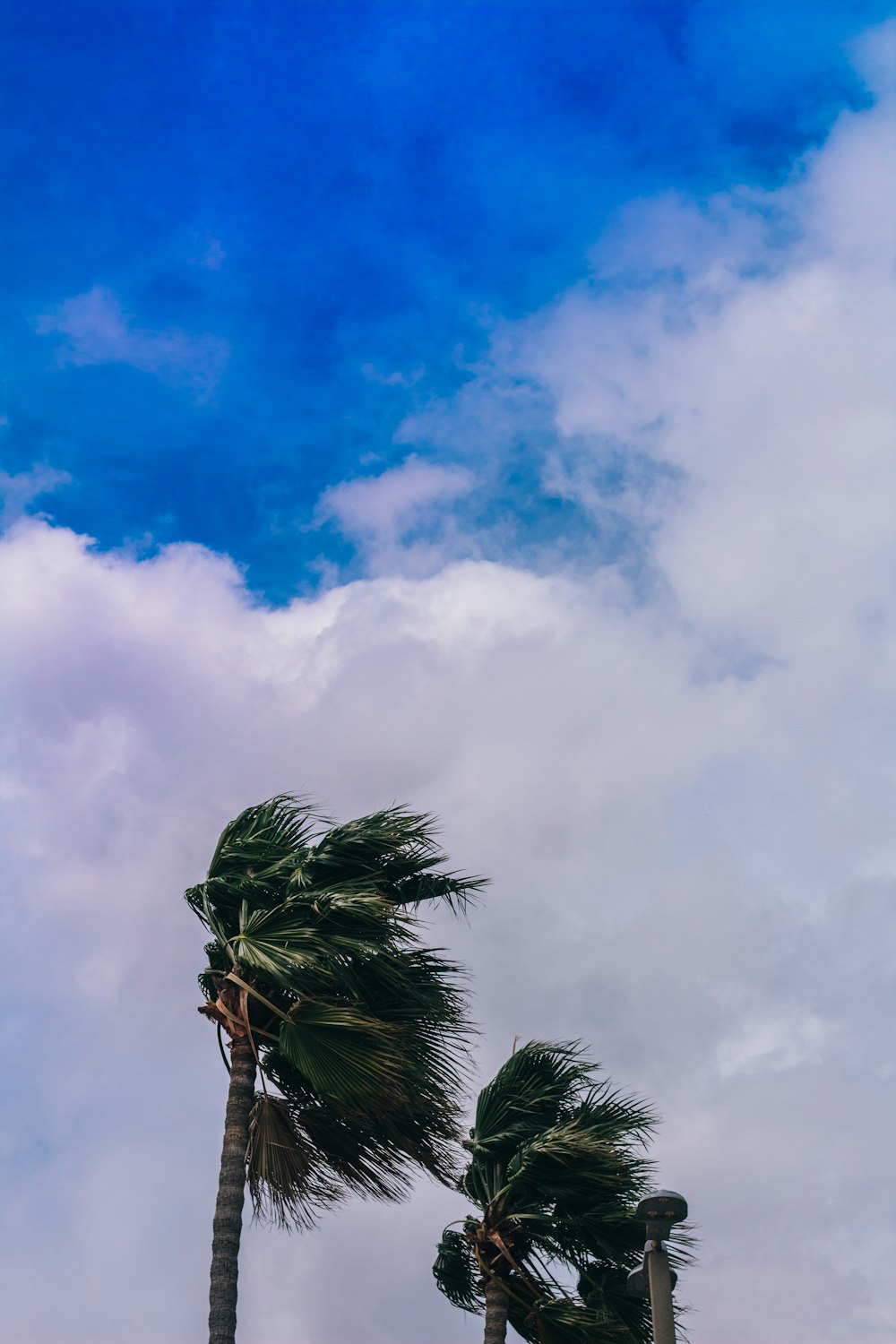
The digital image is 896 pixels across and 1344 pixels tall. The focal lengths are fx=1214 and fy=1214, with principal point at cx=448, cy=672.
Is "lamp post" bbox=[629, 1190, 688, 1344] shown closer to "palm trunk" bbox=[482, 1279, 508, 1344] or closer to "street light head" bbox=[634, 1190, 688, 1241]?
"street light head" bbox=[634, 1190, 688, 1241]

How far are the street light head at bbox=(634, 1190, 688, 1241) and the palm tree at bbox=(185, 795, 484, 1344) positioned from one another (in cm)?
289

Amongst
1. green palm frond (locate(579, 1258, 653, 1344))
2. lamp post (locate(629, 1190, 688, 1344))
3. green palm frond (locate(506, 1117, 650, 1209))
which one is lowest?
lamp post (locate(629, 1190, 688, 1344))

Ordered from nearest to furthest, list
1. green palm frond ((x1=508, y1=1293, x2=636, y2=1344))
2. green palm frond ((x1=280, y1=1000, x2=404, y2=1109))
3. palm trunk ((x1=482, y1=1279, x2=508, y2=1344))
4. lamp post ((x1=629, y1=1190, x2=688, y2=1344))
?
1. lamp post ((x1=629, y1=1190, x2=688, y2=1344))
2. green palm frond ((x1=280, y1=1000, x2=404, y2=1109))
3. green palm frond ((x1=508, y1=1293, x2=636, y2=1344))
4. palm trunk ((x1=482, y1=1279, x2=508, y2=1344))

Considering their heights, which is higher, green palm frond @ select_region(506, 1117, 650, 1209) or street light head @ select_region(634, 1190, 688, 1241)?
green palm frond @ select_region(506, 1117, 650, 1209)

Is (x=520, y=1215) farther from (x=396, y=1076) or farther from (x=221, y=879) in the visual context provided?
(x=221, y=879)

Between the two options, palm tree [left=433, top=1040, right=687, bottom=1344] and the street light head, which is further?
palm tree [left=433, top=1040, right=687, bottom=1344]

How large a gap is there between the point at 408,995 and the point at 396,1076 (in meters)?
0.94

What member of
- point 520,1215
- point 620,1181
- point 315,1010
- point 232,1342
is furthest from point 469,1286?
point 315,1010

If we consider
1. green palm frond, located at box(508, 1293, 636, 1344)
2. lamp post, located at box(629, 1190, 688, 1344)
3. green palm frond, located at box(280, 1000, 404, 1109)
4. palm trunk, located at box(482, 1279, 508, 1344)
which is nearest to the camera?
lamp post, located at box(629, 1190, 688, 1344)

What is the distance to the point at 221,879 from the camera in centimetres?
1218

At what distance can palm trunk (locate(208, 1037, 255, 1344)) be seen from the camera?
34.8 feet

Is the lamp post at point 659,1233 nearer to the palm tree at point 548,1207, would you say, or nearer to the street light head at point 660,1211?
the street light head at point 660,1211

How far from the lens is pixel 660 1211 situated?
27.5 ft

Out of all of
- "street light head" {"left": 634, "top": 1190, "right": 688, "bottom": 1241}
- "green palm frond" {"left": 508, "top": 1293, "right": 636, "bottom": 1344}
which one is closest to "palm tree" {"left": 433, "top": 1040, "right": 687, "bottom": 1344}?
"green palm frond" {"left": 508, "top": 1293, "right": 636, "bottom": 1344}
